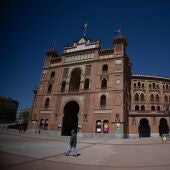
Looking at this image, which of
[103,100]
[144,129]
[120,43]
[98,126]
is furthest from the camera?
[144,129]

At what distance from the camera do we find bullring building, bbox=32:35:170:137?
3122 cm

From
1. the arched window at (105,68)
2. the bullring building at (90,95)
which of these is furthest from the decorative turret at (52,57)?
the arched window at (105,68)

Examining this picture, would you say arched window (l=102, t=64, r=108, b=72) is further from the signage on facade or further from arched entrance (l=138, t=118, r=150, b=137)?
arched entrance (l=138, t=118, r=150, b=137)

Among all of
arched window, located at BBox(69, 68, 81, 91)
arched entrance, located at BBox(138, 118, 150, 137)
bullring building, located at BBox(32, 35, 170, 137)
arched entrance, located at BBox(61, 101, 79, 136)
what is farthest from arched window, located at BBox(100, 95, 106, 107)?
arched entrance, located at BBox(138, 118, 150, 137)

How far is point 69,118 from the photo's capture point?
120 ft

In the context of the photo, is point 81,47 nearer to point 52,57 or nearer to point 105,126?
point 52,57

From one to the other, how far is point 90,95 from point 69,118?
23.4ft

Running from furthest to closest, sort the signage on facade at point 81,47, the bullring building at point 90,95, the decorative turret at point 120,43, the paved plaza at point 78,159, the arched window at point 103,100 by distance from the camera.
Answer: the signage on facade at point 81,47, the decorative turret at point 120,43, the arched window at point 103,100, the bullring building at point 90,95, the paved plaza at point 78,159

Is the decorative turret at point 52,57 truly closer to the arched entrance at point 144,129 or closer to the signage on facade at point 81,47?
the signage on facade at point 81,47

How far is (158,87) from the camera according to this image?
46656 mm

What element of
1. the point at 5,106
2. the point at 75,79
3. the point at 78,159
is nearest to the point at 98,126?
the point at 75,79

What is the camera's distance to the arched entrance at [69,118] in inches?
1380

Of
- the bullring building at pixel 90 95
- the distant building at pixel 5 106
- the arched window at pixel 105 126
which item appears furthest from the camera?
the bullring building at pixel 90 95

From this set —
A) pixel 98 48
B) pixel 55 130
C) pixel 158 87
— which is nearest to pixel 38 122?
pixel 55 130
